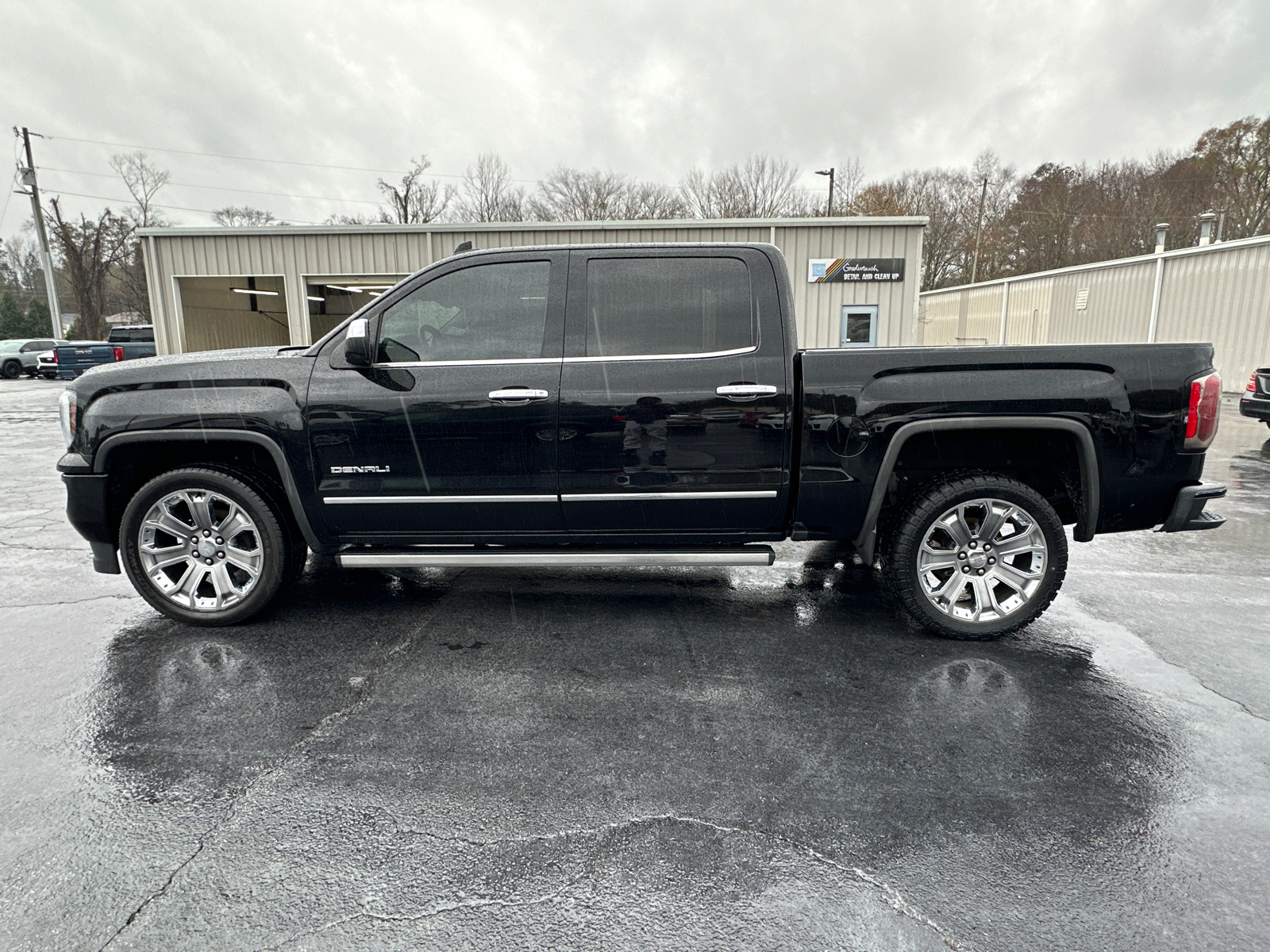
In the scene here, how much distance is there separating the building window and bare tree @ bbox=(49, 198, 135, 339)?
160ft

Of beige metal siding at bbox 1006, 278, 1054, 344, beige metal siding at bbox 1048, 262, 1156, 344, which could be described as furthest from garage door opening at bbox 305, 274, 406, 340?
beige metal siding at bbox 1006, 278, 1054, 344

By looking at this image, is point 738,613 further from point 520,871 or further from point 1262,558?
point 1262,558

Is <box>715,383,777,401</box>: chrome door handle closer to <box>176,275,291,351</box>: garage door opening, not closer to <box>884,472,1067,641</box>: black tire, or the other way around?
<box>884,472,1067,641</box>: black tire

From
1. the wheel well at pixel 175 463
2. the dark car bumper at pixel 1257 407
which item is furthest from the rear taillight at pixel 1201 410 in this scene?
the dark car bumper at pixel 1257 407

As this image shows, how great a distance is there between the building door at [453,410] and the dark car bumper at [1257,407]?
37.7 feet

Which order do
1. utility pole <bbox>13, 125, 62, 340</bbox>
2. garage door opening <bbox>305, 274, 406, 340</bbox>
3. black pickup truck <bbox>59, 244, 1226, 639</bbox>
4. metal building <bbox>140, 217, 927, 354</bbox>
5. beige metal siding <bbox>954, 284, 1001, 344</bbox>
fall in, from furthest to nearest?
utility pole <bbox>13, 125, 62, 340</bbox>
beige metal siding <bbox>954, 284, 1001, 344</bbox>
garage door opening <bbox>305, 274, 406, 340</bbox>
metal building <bbox>140, 217, 927, 354</bbox>
black pickup truck <bbox>59, 244, 1226, 639</bbox>

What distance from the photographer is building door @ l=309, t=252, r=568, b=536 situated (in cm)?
376

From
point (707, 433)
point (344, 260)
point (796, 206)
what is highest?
point (796, 206)

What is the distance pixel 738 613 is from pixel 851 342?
12334mm

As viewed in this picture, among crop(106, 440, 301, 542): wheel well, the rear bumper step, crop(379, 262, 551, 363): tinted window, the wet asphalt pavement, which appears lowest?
the wet asphalt pavement

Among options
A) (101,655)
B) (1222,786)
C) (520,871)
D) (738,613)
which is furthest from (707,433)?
(101,655)

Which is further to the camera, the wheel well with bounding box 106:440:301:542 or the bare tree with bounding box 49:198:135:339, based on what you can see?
the bare tree with bounding box 49:198:135:339

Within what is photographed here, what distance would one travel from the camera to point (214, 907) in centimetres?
203

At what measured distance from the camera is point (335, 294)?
1725cm
